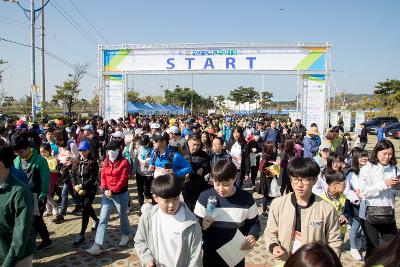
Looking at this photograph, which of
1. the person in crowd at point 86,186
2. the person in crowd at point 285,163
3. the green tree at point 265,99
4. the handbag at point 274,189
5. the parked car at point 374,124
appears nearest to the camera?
the person in crowd at point 86,186

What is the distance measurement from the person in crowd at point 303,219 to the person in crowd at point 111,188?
2.96 m

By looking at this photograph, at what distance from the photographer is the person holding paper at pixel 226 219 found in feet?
9.26

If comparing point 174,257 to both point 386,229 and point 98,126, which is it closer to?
point 386,229

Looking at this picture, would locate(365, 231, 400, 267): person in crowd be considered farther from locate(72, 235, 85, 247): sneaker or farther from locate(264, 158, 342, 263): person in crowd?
locate(72, 235, 85, 247): sneaker

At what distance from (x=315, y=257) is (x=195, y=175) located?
3.66 metres

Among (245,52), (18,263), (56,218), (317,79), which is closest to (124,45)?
(245,52)

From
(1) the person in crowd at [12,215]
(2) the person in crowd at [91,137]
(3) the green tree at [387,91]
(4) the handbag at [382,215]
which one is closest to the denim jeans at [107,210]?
(1) the person in crowd at [12,215]

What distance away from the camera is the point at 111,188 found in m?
4.99

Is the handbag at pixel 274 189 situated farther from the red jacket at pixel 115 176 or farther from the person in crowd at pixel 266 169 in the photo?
the red jacket at pixel 115 176

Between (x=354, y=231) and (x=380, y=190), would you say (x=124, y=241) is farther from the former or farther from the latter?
(x=380, y=190)

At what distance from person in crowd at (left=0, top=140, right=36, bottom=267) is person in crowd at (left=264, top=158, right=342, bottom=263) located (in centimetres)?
200

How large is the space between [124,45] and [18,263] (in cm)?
1352

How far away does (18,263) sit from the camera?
287cm

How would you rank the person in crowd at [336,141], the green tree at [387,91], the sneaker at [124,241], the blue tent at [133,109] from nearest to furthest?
the sneaker at [124,241], the person in crowd at [336,141], the blue tent at [133,109], the green tree at [387,91]
